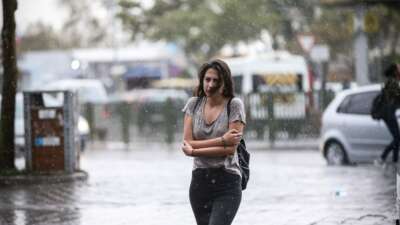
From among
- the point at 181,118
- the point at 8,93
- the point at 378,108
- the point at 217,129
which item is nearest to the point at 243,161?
the point at 217,129

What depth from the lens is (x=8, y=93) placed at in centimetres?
1631

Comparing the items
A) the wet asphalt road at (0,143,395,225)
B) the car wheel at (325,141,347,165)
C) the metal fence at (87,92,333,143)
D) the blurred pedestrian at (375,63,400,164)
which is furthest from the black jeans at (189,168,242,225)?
the metal fence at (87,92,333,143)

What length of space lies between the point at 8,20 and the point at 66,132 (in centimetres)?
199

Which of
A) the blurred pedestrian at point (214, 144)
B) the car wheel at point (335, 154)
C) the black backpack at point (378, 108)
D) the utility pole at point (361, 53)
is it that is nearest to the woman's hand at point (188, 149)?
the blurred pedestrian at point (214, 144)

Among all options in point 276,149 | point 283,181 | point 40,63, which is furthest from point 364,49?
point 40,63

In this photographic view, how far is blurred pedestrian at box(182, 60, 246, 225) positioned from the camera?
7.12 meters

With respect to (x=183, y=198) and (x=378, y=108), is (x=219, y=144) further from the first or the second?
(x=378, y=108)

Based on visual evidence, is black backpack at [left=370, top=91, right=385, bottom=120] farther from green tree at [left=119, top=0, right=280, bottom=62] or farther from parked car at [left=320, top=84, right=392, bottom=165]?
green tree at [left=119, top=0, right=280, bottom=62]

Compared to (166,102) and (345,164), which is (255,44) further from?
(345,164)

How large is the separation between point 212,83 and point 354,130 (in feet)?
39.6

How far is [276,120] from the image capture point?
30.8 metres

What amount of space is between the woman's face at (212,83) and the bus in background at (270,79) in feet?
77.4

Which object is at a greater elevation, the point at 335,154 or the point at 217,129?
the point at 217,129

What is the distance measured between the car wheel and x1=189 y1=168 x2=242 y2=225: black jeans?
12507 mm
